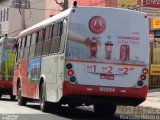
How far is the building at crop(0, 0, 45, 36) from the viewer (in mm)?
67250

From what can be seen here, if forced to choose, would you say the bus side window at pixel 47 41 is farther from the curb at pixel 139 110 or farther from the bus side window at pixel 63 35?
the curb at pixel 139 110

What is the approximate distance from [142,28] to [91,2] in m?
23.1

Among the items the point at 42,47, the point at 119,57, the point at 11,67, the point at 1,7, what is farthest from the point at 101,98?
the point at 1,7

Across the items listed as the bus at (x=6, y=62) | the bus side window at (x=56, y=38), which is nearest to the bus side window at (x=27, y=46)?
the bus side window at (x=56, y=38)

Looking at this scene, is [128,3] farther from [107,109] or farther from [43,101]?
[43,101]

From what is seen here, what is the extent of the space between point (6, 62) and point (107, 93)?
1335 centimetres

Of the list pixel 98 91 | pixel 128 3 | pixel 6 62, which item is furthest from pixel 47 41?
pixel 128 3

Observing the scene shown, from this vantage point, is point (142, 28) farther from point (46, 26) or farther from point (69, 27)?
point (46, 26)

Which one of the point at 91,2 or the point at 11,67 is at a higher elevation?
the point at 91,2

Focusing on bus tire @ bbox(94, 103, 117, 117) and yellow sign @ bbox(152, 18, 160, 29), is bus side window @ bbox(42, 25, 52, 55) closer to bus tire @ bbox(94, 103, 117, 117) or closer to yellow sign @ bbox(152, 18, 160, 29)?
bus tire @ bbox(94, 103, 117, 117)

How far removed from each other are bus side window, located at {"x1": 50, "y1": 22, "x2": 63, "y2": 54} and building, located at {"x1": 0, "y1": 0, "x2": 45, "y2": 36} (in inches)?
1916

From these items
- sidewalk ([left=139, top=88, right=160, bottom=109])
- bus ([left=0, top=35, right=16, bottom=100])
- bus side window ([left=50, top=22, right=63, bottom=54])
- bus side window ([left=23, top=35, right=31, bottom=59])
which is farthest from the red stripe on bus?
bus ([left=0, top=35, right=16, bottom=100])

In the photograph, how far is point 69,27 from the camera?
15.0 meters

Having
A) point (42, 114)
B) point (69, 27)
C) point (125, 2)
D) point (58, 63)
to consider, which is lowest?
point (42, 114)
